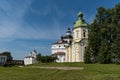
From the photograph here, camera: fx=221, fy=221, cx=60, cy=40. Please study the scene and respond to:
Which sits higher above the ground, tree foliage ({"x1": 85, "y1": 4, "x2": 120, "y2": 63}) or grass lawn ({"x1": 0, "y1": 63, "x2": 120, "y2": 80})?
tree foliage ({"x1": 85, "y1": 4, "x2": 120, "y2": 63})

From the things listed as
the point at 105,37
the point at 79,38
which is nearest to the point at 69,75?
the point at 105,37

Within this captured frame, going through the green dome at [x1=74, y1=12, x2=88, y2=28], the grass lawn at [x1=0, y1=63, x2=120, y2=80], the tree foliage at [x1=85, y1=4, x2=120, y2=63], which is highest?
the green dome at [x1=74, y1=12, x2=88, y2=28]

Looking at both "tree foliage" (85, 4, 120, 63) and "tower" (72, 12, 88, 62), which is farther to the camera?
"tower" (72, 12, 88, 62)

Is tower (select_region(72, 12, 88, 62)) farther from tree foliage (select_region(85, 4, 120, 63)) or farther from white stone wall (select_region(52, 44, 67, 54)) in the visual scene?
white stone wall (select_region(52, 44, 67, 54))

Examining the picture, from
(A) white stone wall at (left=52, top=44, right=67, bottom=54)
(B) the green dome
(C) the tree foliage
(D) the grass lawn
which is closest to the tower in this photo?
(B) the green dome

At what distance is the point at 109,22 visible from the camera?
47844mm

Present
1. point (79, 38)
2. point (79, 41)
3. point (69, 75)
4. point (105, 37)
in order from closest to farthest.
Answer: point (69, 75) < point (105, 37) < point (79, 41) < point (79, 38)

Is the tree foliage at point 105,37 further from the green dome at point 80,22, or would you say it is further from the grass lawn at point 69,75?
the grass lawn at point 69,75

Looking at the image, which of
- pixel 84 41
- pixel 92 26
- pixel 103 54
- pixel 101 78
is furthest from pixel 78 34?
pixel 101 78

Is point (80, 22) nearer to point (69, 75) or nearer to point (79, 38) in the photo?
point (79, 38)

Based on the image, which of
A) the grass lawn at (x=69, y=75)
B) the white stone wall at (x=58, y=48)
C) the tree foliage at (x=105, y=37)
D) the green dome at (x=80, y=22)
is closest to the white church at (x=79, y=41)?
the green dome at (x=80, y=22)

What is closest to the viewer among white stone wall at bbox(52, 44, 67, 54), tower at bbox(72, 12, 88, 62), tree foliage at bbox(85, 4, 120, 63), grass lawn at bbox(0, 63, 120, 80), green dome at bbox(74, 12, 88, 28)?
grass lawn at bbox(0, 63, 120, 80)

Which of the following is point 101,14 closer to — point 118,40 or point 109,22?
point 109,22

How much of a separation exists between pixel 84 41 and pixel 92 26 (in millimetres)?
15042
